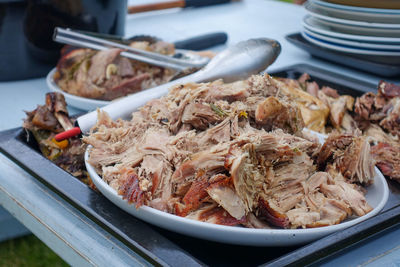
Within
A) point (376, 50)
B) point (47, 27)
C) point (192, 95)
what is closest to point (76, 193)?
point (192, 95)

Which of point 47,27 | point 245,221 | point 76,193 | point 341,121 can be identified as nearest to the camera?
point 245,221

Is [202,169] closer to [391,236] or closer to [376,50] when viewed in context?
[391,236]

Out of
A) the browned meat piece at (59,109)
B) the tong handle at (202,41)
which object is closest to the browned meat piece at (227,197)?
the browned meat piece at (59,109)

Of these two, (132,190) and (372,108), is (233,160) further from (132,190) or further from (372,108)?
(372,108)

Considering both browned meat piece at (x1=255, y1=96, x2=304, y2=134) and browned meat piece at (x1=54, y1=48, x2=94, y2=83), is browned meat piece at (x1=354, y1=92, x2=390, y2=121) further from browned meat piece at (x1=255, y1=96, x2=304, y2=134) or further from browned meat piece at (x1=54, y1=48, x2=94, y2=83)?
browned meat piece at (x1=54, y1=48, x2=94, y2=83)

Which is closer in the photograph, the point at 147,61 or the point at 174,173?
the point at 174,173

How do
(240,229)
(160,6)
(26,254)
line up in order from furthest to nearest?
(160,6) → (26,254) → (240,229)

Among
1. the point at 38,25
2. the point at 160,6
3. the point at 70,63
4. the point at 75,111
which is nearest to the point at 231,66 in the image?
the point at 75,111
